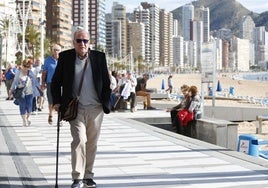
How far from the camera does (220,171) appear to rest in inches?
301

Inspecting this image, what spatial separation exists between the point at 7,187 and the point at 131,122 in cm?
834

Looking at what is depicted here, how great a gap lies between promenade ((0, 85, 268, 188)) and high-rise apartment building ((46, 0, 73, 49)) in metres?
139

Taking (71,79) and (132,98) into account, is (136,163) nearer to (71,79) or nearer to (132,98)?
(71,79)

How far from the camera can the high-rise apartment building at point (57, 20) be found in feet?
496

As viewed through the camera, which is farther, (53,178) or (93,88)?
(53,178)

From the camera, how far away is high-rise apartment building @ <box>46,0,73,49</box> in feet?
496

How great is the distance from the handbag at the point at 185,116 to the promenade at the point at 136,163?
32.0 inches

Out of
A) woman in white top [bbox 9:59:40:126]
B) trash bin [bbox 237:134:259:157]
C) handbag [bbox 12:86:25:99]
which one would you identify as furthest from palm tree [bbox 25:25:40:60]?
trash bin [bbox 237:134:259:157]

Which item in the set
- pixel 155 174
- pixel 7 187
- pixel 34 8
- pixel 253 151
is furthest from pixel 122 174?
pixel 34 8

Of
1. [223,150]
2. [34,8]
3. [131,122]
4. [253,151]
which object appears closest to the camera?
[223,150]

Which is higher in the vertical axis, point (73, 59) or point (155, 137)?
point (73, 59)

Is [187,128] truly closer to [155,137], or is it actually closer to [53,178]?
[155,137]

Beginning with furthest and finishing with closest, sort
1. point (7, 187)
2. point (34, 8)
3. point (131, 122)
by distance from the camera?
point (34, 8)
point (131, 122)
point (7, 187)

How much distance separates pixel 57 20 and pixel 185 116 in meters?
142
